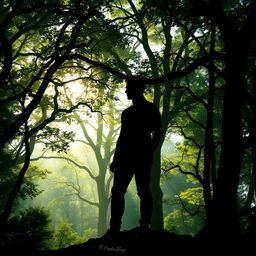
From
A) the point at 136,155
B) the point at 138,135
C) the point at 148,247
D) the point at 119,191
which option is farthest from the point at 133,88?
the point at 148,247

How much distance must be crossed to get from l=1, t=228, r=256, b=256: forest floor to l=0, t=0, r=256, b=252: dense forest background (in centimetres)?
18

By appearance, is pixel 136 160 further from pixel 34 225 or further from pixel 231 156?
pixel 34 225

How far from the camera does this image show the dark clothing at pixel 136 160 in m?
3.25

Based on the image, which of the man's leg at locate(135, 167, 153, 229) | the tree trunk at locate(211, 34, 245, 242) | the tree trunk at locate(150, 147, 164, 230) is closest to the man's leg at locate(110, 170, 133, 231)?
the man's leg at locate(135, 167, 153, 229)

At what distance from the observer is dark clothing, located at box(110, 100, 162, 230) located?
3252mm

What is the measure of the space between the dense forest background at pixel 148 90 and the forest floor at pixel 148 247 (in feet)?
0.60

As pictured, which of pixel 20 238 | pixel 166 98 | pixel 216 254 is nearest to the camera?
pixel 216 254

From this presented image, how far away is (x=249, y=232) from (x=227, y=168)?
0.73m

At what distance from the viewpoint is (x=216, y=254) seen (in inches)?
83.4


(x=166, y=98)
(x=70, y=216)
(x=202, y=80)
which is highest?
(x=202, y=80)

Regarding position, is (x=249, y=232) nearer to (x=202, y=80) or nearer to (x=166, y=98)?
(x=166, y=98)

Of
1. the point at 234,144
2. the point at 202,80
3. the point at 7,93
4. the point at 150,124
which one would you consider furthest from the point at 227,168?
the point at 202,80

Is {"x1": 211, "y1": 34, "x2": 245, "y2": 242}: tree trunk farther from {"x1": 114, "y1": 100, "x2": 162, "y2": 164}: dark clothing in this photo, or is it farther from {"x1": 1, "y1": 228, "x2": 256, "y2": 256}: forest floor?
{"x1": 114, "y1": 100, "x2": 162, "y2": 164}: dark clothing

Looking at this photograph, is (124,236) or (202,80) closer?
(124,236)
